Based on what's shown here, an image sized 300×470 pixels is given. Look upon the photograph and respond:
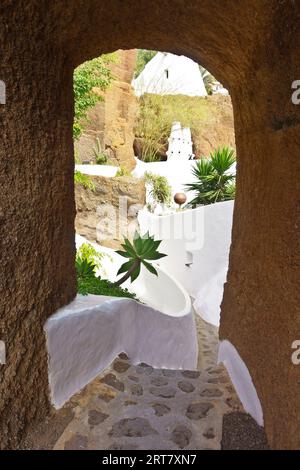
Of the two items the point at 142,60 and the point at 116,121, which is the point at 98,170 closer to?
the point at 116,121

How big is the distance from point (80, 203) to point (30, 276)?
5.93m

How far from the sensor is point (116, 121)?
1131cm

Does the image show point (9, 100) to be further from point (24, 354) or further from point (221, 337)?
point (221, 337)

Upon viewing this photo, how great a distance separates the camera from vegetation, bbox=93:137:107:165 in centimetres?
988

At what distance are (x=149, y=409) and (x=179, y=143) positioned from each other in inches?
442

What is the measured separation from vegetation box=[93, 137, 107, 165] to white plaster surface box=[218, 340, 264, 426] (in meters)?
7.84

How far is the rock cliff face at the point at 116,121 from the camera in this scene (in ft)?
35.3

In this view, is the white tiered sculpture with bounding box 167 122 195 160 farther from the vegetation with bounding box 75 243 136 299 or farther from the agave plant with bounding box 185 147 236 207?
the vegetation with bounding box 75 243 136 299

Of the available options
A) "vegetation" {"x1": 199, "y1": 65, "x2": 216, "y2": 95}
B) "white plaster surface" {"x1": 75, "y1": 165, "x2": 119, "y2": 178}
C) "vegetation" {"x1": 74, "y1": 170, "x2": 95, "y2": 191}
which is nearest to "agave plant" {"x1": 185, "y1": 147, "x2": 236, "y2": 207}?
"white plaster surface" {"x1": 75, "y1": 165, "x2": 119, "y2": 178}

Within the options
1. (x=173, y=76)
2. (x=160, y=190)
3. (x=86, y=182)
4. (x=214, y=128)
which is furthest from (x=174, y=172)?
(x=173, y=76)

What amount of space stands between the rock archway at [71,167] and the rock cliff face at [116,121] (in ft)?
28.2

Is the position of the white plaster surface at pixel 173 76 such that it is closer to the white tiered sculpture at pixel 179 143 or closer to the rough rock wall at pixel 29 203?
the white tiered sculpture at pixel 179 143

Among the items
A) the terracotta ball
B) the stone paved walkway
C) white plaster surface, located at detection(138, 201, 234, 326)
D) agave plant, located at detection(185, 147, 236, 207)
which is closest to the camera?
the stone paved walkway

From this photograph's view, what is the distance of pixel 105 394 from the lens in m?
2.22
